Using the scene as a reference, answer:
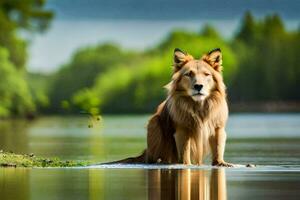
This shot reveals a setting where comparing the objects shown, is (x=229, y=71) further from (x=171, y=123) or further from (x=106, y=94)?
(x=171, y=123)

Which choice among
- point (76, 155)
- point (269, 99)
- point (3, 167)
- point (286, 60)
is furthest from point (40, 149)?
point (286, 60)

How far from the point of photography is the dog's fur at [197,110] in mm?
16641

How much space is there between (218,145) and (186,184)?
8.99ft

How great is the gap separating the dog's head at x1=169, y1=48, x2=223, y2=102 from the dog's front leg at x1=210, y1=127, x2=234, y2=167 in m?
0.49

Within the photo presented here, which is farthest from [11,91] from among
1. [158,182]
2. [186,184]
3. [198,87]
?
A: [186,184]

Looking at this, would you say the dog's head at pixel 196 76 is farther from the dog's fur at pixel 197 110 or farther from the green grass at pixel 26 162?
the green grass at pixel 26 162

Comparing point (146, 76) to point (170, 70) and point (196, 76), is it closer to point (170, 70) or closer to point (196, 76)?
point (170, 70)

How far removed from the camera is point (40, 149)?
24.8 m

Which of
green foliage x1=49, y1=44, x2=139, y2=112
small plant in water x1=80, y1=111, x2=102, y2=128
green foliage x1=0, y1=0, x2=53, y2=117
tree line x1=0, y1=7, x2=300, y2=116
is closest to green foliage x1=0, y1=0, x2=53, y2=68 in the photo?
green foliage x1=0, y1=0, x2=53, y2=117

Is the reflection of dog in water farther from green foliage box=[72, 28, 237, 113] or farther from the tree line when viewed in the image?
green foliage box=[72, 28, 237, 113]

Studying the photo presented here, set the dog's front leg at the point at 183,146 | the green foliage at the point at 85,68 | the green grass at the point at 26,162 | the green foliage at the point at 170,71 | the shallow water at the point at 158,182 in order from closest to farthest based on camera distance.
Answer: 1. the shallow water at the point at 158,182
2. the dog's front leg at the point at 183,146
3. the green grass at the point at 26,162
4. the green foliage at the point at 170,71
5. the green foliage at the point at 85,68

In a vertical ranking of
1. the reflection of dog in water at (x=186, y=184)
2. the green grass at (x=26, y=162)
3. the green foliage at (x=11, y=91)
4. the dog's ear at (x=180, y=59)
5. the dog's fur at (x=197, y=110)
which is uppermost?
the green foliage at (x=11, y=91)

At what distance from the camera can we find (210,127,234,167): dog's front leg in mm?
16750

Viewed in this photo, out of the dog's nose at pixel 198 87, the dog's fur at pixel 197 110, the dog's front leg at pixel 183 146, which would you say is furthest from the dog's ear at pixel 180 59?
the dog's front leg at pixel 183 146
